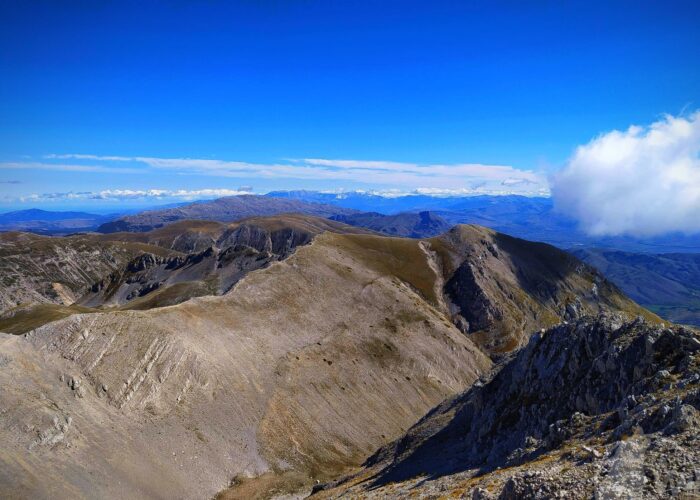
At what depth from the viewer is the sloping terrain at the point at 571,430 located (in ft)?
63.3

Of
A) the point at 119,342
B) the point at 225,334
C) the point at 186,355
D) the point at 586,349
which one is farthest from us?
the point at 225,334

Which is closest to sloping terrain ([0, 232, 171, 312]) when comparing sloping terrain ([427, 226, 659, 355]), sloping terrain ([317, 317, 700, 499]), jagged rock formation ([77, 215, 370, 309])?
jagged rock formation ([77, 215, 370, 309])

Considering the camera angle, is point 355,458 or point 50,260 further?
point 50,260

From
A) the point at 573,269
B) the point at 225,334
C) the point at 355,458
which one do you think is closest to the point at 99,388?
the point at 225,334

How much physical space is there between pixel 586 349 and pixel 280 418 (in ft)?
151

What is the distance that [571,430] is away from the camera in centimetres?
2903

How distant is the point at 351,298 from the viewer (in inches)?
4237

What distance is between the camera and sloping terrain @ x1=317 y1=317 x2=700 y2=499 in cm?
1930

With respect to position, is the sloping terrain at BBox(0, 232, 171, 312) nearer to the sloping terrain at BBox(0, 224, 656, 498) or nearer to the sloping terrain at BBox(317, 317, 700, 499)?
the sloping terrain at BBox(0, 224, 656, 498)

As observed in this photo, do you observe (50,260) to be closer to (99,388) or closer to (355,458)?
(99,388)

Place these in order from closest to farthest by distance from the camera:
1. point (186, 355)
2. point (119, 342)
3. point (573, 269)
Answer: point (119, 342), point (186, 355), point (573, 269)

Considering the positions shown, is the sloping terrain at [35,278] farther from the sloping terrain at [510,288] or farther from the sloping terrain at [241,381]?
the sloping terrain at [510,288]

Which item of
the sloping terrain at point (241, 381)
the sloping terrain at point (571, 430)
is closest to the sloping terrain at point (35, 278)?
the sloping terrain at point (241, 381)

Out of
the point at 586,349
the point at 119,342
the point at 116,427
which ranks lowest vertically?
the point at 116,427
